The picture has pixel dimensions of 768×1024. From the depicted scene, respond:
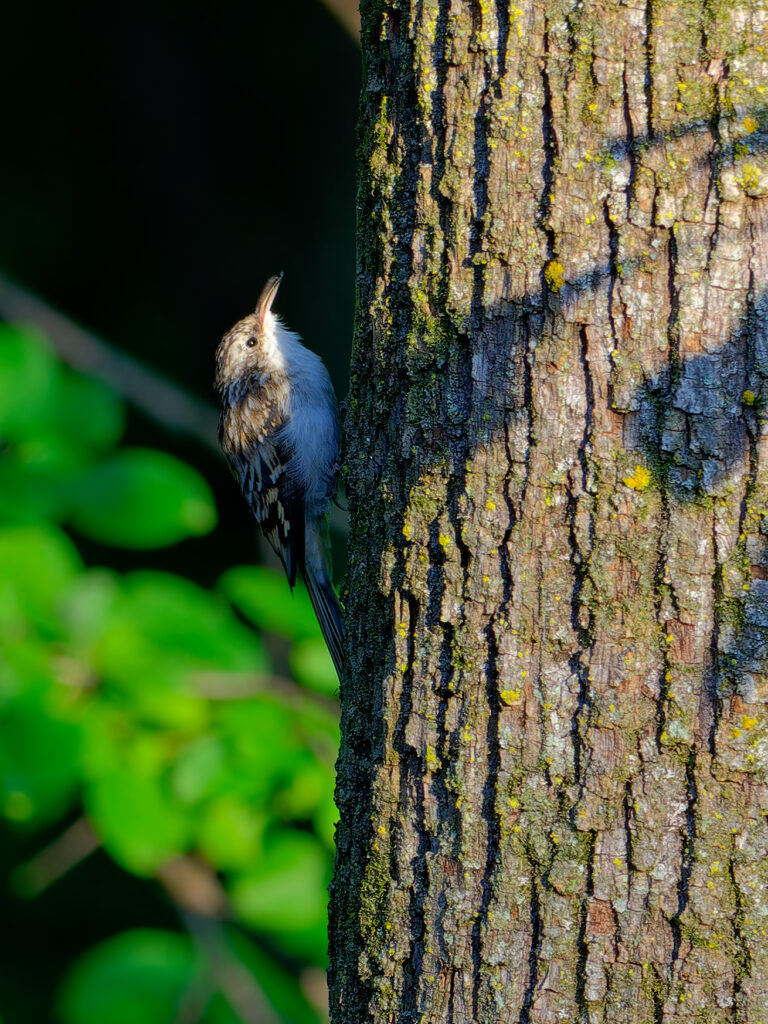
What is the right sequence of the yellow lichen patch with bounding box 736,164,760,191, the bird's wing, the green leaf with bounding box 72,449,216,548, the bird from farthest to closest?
the bird's wing < the bird < the green leaf with bounding box 72,449,216,548 < the yellow lichen patch with bounding box 736,164,760,191

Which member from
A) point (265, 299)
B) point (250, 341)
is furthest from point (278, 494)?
point (265, 299)

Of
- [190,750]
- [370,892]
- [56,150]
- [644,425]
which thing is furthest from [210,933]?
[56,150]

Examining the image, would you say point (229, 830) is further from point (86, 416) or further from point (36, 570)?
point (86, 416)

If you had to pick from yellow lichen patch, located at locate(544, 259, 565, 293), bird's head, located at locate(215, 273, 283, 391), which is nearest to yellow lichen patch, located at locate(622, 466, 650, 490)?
yellow lichen patch, located at locate(544, 259, 565, 293)

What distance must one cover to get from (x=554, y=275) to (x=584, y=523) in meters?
0.41

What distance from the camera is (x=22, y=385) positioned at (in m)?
3.17

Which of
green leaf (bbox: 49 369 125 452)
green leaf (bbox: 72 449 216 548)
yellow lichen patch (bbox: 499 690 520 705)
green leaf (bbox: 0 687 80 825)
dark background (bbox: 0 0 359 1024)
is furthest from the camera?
dark background (bbox: 0 0 359 1024)

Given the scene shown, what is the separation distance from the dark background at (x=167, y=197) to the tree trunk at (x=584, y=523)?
4153 millimetres

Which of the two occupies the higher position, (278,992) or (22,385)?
(22,385)

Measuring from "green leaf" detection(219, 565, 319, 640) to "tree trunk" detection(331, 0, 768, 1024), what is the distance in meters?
1.47

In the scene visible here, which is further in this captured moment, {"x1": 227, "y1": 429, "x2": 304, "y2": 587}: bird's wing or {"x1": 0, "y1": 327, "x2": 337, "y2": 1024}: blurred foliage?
{"x1": 227, "y1": 429, "x2": 304, "y2": 587}: bird's wing

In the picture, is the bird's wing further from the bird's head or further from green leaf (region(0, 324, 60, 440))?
green leaf (region(0, 324, 60, 440))

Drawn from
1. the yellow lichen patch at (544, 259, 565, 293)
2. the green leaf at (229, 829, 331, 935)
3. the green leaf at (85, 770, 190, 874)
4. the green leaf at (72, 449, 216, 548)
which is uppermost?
the yellow lichen patch at (544, 259, 565, 293)

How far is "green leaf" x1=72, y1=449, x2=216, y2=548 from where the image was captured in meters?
3.10
